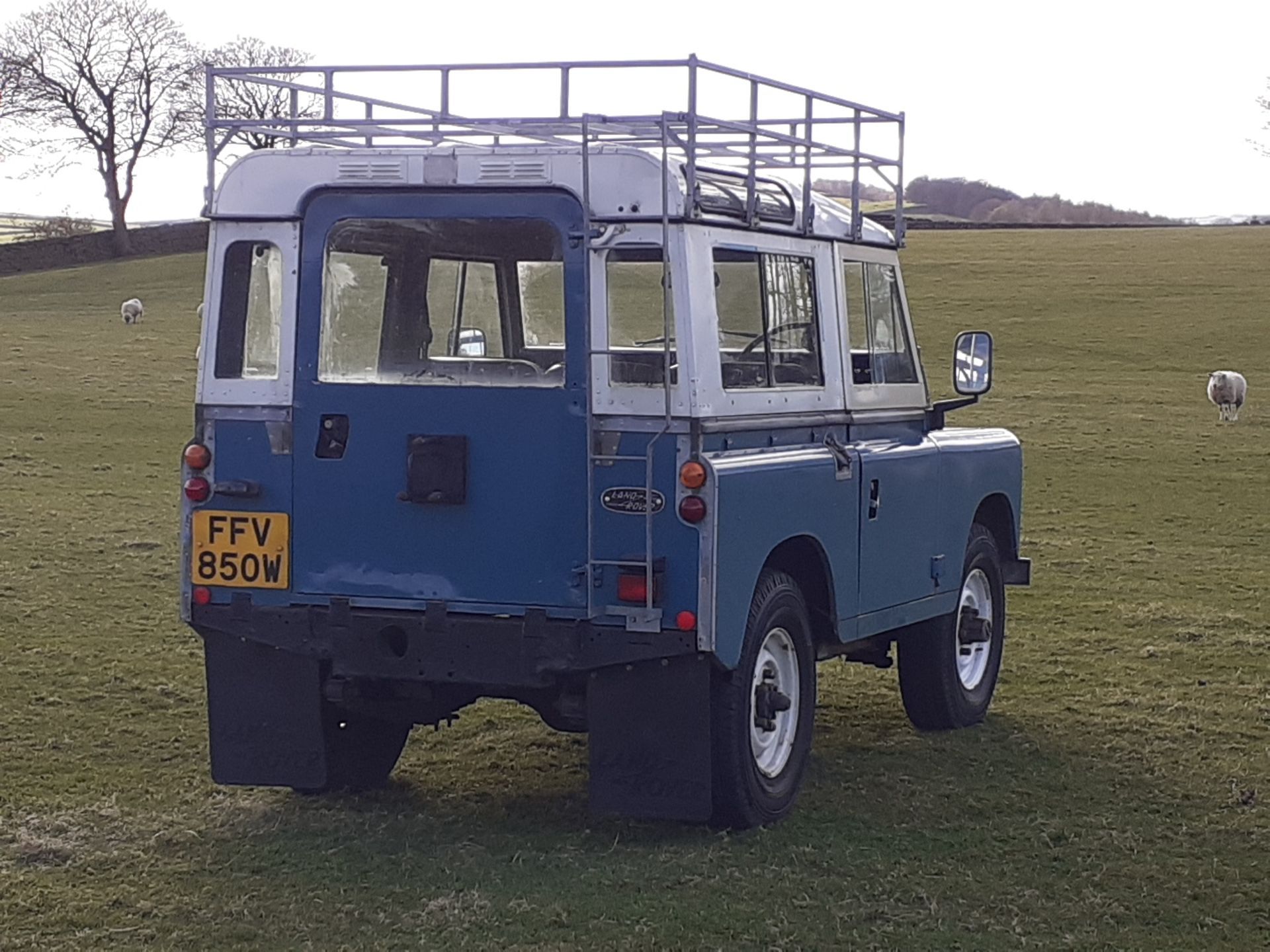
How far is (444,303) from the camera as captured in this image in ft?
22.7

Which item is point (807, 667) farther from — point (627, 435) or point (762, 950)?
point (762, 950)

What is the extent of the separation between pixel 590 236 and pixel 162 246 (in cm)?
6019

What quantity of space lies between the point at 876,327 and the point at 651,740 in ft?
7.65

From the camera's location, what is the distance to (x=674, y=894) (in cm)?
592

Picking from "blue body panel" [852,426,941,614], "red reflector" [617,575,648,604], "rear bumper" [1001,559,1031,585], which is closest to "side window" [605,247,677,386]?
"red reflector" [617,575,648,604]

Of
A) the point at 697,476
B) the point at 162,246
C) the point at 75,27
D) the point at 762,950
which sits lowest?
the point at 762,950

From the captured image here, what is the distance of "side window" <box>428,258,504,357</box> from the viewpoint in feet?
22.5

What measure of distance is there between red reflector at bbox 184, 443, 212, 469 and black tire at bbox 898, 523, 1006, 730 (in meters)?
3.31

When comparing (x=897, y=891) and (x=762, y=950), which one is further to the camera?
(x=897, y=891)

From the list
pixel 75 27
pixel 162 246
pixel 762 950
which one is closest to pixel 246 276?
pixel 762 950

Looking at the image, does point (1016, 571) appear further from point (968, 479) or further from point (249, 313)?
point (249, 313)

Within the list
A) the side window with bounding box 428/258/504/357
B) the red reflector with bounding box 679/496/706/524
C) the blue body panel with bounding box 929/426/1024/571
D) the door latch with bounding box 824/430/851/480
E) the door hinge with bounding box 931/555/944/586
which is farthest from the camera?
the blue body panel with bounding box 929/426/1024/571

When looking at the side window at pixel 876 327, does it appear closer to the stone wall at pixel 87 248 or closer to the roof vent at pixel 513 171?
the roof vent at pixel 513 171

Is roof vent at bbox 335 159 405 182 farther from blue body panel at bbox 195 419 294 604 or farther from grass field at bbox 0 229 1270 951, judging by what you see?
grass field at bbox 0 229 1270 951
